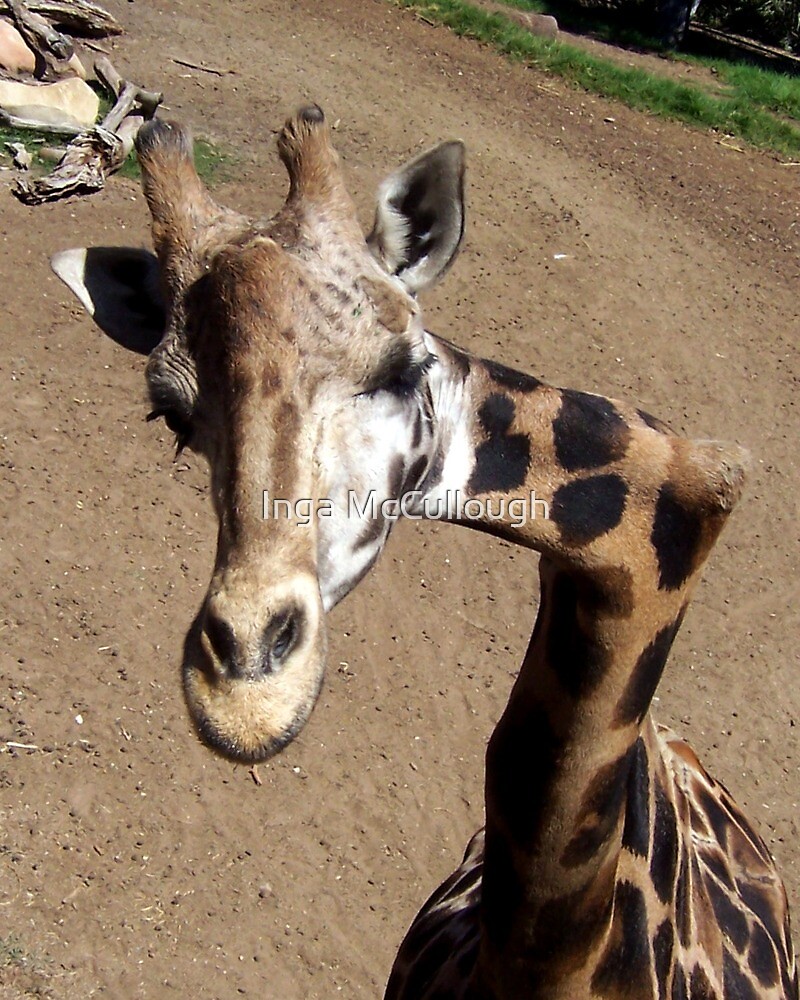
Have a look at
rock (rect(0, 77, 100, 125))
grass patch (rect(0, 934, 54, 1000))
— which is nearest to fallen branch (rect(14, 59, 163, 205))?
rock (rect(0, 77, 100, 125))

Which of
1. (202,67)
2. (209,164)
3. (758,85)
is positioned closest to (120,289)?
(209,164)

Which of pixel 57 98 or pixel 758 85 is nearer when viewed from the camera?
pixel 57 98

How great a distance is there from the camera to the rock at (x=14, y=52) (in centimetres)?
989

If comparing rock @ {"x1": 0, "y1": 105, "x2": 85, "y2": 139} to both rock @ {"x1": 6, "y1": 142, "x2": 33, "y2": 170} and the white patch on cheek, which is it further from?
the white patch on cheek

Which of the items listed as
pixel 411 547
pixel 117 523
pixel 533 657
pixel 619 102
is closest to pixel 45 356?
pixel 117 523

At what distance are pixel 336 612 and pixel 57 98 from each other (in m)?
6.18

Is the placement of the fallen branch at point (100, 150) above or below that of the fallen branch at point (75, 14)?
below

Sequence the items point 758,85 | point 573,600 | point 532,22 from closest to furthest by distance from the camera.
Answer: point 573,600 < point 532,22 < point 758,85

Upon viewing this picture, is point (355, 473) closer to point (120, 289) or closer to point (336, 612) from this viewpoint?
point (120, 289)

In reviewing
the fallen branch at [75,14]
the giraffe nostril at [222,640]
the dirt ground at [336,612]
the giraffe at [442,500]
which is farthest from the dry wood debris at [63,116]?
the giraffe nostril at [222,640]

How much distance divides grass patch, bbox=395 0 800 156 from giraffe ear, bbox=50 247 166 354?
1134cm

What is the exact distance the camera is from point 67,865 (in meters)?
4.84

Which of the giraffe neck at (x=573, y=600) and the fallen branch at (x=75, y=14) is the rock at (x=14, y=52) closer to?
the fallen branch at (x=75, y=14)

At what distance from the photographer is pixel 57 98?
9.52m
